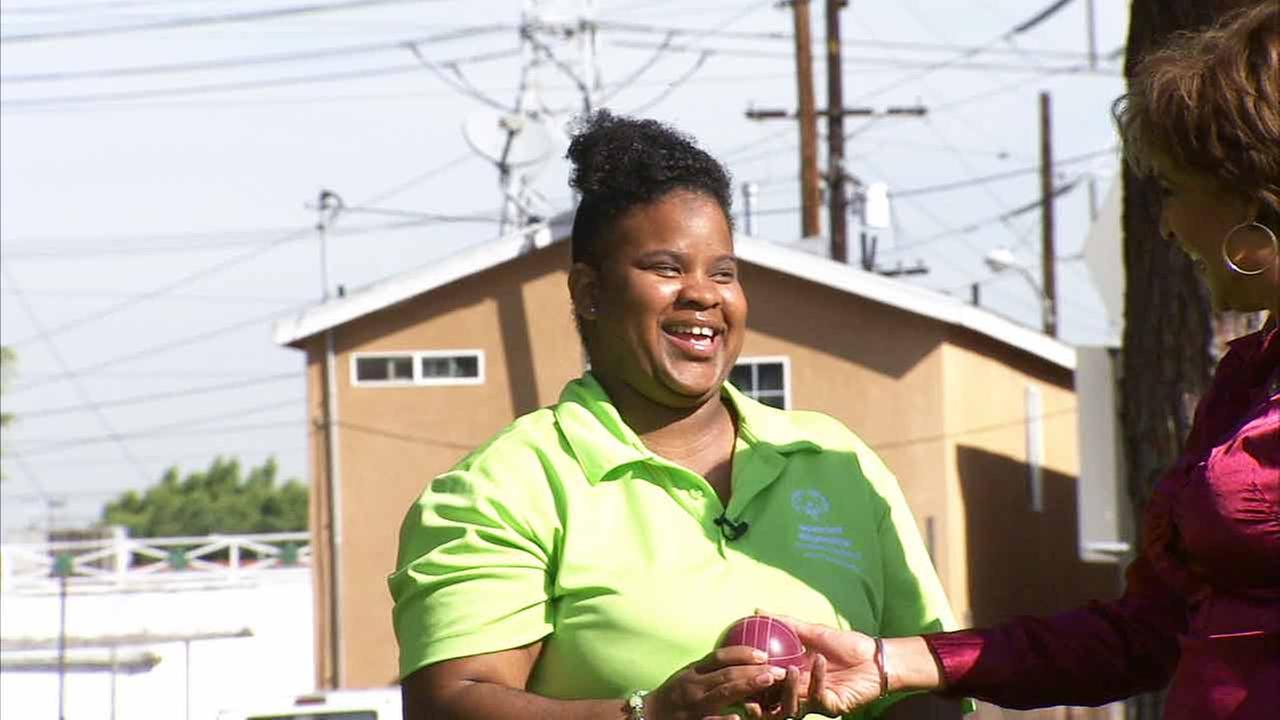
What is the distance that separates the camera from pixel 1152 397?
666 centimetres

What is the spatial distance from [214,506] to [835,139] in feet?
161

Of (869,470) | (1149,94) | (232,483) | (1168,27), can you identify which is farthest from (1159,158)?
(232,483)

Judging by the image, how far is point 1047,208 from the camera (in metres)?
38.7

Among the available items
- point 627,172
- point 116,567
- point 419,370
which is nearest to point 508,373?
point 419,370

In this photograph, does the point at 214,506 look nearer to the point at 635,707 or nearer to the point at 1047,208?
the point at 1047,208

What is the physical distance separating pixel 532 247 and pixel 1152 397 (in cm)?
1526

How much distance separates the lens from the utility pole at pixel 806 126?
2800 cm

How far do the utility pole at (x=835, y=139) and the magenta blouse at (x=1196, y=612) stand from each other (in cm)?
2856

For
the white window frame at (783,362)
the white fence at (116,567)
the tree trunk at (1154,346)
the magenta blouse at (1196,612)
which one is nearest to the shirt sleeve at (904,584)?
the magenta blouse at (1196,612)

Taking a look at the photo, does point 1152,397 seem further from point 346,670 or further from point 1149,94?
point 346,670

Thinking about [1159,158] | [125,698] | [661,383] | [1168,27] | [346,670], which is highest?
[1168,27]

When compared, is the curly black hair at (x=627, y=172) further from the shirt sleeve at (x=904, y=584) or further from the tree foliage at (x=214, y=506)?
the tree foliage at (x=214, y=506)

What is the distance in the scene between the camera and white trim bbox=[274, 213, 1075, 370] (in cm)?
2148

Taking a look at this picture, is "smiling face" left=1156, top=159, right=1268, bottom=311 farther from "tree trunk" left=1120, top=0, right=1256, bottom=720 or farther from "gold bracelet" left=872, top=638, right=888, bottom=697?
"tree trunk" left=1120, top=0, right=1256, bottom=720
